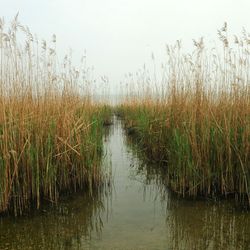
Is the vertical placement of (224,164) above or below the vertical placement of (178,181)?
above

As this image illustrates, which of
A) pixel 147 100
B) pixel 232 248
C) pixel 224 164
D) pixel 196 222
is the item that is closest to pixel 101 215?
pixel 196 222

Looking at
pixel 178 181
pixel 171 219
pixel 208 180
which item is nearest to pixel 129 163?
pixel 178 181

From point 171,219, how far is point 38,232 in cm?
116

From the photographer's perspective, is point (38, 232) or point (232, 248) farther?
point (38, 232)

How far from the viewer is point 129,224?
253 centimetres

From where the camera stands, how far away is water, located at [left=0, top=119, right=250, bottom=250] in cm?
219

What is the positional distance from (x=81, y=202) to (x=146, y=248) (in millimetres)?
1107

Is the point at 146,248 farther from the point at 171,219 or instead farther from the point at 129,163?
the point at 129,163

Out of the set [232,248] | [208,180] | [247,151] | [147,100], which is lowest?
[232,248]

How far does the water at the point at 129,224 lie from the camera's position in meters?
2.19

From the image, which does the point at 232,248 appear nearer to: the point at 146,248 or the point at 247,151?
the point at 146,248

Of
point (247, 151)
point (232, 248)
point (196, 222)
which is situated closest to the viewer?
point (232, 248)

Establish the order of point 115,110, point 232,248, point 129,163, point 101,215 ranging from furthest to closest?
point 115,110
point 129,163
point 101,215
point 232,248

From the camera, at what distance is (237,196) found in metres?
3.04
